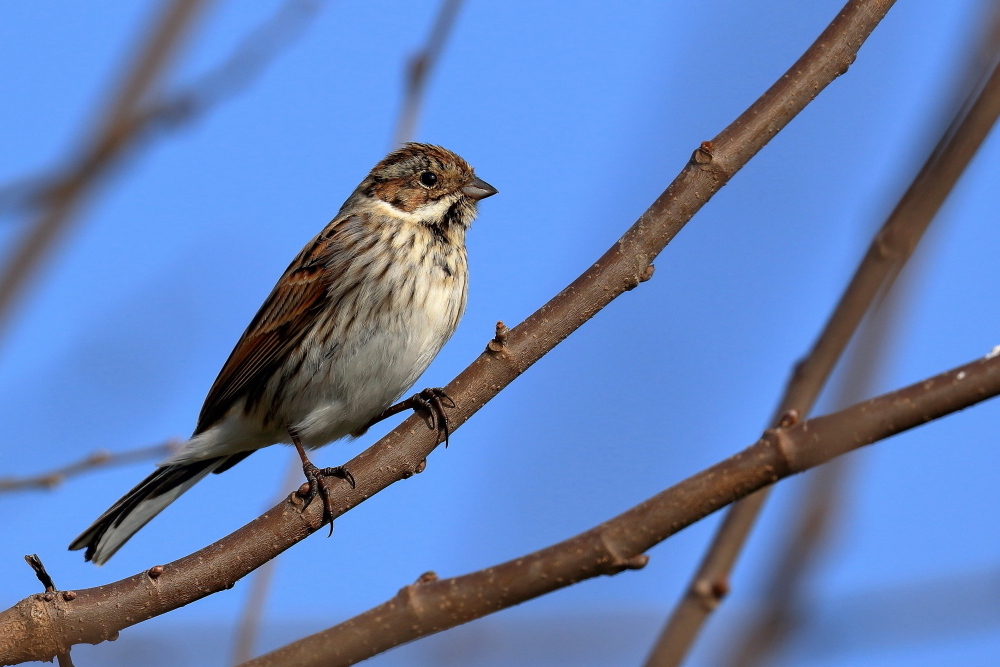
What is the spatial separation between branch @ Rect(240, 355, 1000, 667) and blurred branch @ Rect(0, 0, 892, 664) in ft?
3.02

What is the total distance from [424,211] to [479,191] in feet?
1.10

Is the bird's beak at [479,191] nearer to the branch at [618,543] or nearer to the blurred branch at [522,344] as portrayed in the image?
the blurred branch at [522,344]

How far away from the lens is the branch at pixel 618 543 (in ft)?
6.93

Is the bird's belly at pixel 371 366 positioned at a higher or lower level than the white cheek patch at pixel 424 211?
lower

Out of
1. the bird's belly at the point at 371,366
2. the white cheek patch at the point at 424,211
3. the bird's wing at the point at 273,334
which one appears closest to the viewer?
the bird's belly at the point at 371,366

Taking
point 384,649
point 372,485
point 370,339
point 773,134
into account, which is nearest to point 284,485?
point 372,485

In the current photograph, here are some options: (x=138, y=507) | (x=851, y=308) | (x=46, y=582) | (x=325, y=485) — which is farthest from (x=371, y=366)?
(x=851, y=308)

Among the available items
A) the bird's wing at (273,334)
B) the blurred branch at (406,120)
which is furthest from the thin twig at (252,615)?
the bird's wing at (273,334)

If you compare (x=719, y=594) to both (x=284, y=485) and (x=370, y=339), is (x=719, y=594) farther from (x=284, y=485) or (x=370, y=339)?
(x=370, y=339)

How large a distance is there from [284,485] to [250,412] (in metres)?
1.70

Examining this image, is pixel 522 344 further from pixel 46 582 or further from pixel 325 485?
pixel 46 582

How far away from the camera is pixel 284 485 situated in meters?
4.02

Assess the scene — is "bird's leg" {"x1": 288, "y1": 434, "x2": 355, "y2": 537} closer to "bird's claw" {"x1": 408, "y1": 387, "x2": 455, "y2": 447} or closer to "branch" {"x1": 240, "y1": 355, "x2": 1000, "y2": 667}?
"bird's claw" {"x1": 408, "y1": 387, "x2": 455, "y2": 447}

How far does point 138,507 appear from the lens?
17.1 feet
